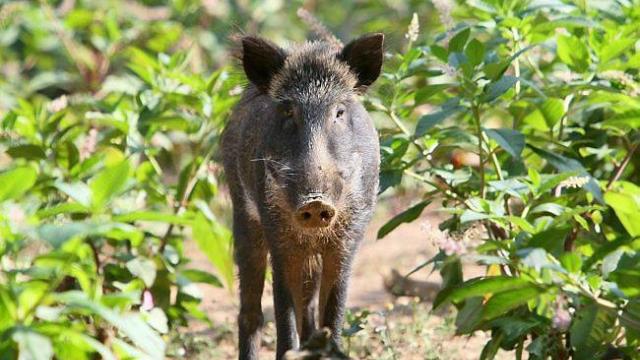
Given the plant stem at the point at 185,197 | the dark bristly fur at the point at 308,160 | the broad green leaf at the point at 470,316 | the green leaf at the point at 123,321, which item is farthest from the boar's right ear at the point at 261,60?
the green leaf at the point at 123,321

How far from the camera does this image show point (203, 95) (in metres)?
7.00

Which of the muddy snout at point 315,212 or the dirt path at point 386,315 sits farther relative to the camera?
the dirt path at point 386,315

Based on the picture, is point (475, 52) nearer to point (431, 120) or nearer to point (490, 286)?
point (431, 120)

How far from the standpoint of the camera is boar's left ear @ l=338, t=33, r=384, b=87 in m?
5.75

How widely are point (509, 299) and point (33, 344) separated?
1.96 metres

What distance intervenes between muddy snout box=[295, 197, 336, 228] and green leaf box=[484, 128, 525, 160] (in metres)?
0.85

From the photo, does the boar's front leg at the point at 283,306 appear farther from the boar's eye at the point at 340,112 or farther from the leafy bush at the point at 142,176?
the boar's eye at the point at 340,112

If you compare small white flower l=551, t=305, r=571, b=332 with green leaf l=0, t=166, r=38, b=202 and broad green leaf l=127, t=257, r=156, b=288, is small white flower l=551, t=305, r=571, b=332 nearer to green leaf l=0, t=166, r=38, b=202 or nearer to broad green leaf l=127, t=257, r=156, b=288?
green leaf l=0, t=166, r=38, b=202

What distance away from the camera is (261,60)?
5828 mm

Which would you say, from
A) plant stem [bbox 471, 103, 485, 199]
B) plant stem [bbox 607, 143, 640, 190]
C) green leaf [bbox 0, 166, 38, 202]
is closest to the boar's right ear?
plant stem [bbox 471, 103, 485, 199]

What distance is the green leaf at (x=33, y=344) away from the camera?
11.3ft

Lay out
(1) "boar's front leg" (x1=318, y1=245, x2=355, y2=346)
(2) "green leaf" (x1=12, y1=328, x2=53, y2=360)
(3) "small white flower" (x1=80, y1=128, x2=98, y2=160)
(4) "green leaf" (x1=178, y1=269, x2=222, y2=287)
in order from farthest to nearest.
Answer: (4) "green leaf" (x1=178, y1=269, x2=222, y2=287) < (3) "small white flower" (x1=80, y1=128, x2=98, y2=160) < (1) "boar's front leg" (x1=318, y1=245, x2=355, y2=346) < (2) "green leaf" (x1=12, y1=328, x2=53, y2=360)

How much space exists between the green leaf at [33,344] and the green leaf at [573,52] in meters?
3.28

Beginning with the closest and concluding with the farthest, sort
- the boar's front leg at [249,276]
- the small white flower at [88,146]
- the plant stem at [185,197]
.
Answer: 1. the boar's front leg at [249,276]
2. the small white flower at [88,146]
3. the plant stem at [185,197]
